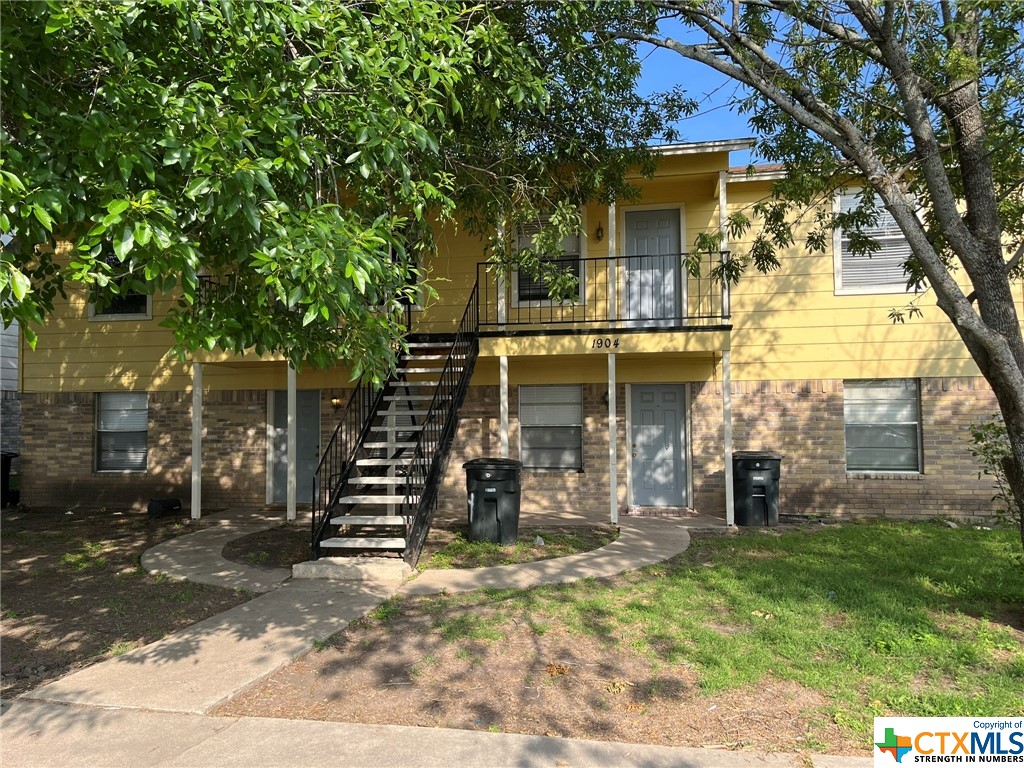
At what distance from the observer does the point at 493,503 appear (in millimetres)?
7828

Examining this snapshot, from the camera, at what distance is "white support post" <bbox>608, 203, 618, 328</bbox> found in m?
9.38

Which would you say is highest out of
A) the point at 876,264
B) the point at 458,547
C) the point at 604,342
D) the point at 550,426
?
the point at 876,264

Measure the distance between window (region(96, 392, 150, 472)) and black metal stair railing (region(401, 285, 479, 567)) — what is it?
660 centimetres

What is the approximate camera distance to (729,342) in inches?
353

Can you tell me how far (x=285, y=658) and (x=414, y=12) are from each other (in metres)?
4.64

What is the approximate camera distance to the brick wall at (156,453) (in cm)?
1132

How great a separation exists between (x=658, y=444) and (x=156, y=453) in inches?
356

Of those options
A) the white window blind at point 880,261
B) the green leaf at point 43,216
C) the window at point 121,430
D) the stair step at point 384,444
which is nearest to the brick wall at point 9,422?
the window at point 121,430

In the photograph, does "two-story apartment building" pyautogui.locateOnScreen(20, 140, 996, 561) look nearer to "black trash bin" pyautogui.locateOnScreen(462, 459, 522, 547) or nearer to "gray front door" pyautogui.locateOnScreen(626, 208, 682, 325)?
"gray front door" pyautogui.locateOnScreen(626, 208, 682, 325)

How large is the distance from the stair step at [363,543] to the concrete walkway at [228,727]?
3.02 feet

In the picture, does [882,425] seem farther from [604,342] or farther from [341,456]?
[341,456]

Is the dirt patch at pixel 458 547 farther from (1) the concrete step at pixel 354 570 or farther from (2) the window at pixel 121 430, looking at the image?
(2) the window at pixel 121 430

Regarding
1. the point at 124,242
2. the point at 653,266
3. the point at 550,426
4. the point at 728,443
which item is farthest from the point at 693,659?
the point at 653,266

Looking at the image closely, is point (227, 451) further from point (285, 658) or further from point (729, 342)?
point (729, 342)
